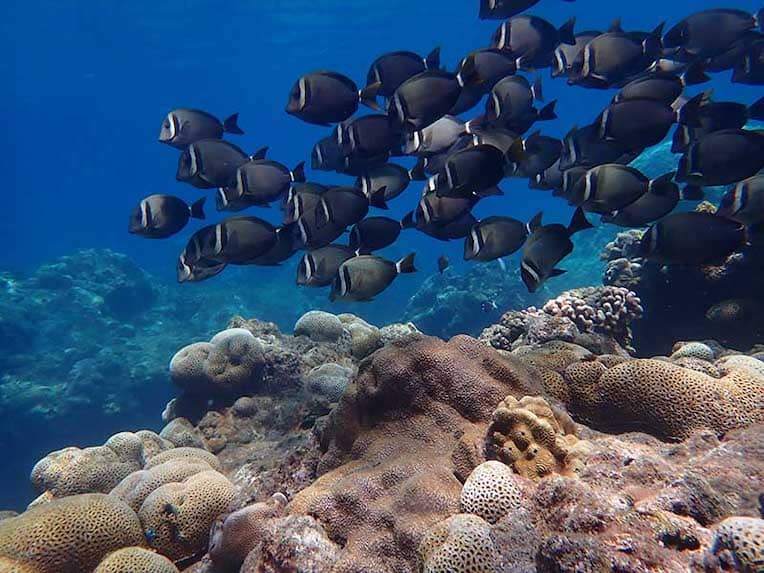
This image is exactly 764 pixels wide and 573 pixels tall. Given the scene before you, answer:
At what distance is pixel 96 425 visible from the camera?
18359mm

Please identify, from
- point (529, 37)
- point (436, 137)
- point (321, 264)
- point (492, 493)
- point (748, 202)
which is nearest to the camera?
point (492, 493)

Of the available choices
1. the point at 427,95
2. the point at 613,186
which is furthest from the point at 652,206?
the point at 427,95

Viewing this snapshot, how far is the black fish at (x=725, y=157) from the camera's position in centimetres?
430

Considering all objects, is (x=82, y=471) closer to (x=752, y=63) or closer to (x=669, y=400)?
(x=669, y=400)

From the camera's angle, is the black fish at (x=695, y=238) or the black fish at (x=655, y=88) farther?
the black fish at (x=655, y=88)

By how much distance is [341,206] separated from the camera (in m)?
4.70

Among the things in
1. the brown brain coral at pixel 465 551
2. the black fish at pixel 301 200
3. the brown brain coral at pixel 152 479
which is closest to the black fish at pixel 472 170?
the black fish at pixel 301 200

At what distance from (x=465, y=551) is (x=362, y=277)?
2821mm

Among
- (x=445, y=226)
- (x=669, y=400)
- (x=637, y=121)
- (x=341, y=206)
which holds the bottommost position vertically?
(x=669, y=400)

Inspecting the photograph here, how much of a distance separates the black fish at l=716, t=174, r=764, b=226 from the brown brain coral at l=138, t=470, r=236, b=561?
5.20 metres

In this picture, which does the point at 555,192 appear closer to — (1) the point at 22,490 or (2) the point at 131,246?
(1) the point at 22,490

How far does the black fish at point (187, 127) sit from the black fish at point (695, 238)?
14.4 ft

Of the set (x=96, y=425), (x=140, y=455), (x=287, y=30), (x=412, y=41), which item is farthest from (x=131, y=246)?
(x=140, y=455)

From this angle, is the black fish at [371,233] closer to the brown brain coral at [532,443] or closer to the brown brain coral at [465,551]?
the brown brain coral at [532,443]
